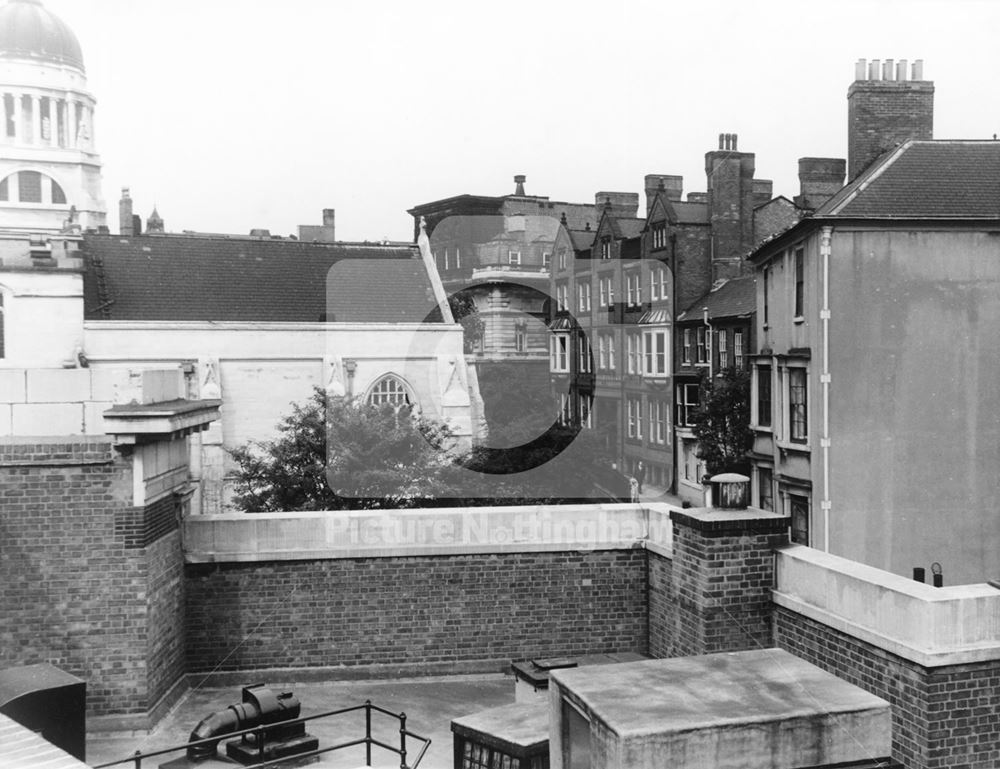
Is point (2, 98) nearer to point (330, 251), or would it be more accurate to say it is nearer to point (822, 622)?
point (330, 251)

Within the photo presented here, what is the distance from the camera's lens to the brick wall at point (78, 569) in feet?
37.7

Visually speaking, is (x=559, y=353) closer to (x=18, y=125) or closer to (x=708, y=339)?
(x=708, y=339)

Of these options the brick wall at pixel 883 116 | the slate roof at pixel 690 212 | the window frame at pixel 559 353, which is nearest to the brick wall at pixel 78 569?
the brick wall at pixel 883 116

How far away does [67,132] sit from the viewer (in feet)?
246

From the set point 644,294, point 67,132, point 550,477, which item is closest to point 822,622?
point 550,477

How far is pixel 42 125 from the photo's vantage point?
74.6 m

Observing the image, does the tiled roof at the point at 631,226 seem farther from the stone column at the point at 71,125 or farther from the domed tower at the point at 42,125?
the stone column at the point at 71,125

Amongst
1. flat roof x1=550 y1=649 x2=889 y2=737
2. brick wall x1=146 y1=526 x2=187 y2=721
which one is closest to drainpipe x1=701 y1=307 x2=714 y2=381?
brick wall x1=146 y1=526 x2=187 y2=721

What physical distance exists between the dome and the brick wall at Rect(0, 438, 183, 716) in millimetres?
70139

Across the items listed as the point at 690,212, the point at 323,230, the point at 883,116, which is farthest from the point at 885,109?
the point at 323,230

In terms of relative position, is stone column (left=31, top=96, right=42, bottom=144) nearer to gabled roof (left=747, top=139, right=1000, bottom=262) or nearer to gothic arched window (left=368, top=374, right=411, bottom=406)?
gothic arched window (left=368, top=374, right=411, bottom=406)

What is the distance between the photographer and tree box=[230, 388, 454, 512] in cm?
2697

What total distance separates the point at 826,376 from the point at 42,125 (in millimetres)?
66638

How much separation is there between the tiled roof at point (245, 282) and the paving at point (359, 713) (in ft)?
107
